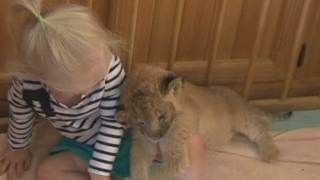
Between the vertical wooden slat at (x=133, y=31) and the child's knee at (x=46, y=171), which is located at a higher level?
the vertical wooden slat at (x=133, y=31)

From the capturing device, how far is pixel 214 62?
4.76ft

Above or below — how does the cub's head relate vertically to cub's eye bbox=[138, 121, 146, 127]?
above

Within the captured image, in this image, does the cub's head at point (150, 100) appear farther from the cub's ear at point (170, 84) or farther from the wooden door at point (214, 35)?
the wooden door at point (214, 35)

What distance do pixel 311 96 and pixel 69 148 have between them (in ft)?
1.98

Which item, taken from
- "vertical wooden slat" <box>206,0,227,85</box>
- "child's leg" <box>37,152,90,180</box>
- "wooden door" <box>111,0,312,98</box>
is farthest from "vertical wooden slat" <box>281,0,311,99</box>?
"child's leg" <box>37,152,90,180</box>

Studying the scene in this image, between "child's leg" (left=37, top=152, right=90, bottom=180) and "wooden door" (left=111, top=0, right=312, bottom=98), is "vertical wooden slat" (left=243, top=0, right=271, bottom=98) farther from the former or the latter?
"child's leg" (left=37, top=152, right=90, bottom=180)

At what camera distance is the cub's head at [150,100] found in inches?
44.7

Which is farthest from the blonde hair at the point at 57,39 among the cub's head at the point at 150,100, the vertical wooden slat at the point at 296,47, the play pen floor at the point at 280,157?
the vertical wooden slat at the point at 296,47

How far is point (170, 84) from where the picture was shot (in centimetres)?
112

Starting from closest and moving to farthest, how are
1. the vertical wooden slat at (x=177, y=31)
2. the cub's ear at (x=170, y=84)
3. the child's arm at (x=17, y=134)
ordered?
1. the cub's ear at (x=170, y=84)
2. the child's arm at (x=17, y=134)
3. the vertical wooden slat at (x=177, y=31)

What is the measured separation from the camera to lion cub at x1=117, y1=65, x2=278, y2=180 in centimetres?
114

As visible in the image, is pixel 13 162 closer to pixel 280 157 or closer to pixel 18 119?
pixel 18 119

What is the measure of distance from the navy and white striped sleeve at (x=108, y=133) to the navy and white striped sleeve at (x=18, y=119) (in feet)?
0.46

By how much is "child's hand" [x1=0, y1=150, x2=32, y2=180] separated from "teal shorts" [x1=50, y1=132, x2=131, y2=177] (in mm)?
64
